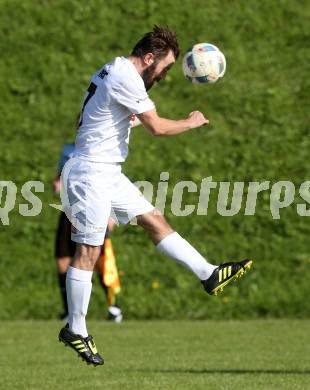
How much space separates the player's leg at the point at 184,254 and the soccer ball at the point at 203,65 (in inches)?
40.7

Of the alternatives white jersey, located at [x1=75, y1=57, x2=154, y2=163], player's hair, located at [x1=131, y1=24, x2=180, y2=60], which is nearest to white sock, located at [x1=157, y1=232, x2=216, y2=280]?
white jersey, located at [x1=75, y1=57, x2=154, y2=163]

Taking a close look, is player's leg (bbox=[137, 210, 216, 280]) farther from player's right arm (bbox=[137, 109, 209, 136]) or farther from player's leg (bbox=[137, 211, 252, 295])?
player's right arm (bbox=[137, 109, 209, 136])

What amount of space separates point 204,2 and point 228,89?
1566 mm

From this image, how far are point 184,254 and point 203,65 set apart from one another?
1362 millimetres

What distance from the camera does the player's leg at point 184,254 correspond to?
7559mm

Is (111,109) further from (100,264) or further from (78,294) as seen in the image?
(100,264)

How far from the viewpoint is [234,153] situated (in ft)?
49.2

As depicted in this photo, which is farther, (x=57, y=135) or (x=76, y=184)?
(x=57, y=135)

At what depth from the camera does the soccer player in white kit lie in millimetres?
7402

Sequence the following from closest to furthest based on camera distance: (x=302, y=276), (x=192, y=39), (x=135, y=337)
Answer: (x=135, y=337)
(x=302, y=276)
(x=192, y=39)

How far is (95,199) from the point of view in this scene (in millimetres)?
7496

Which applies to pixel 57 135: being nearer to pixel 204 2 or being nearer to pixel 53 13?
pixel 53 13

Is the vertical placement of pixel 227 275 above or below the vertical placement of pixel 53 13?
below

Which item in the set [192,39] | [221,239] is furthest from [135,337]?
[192,39]
